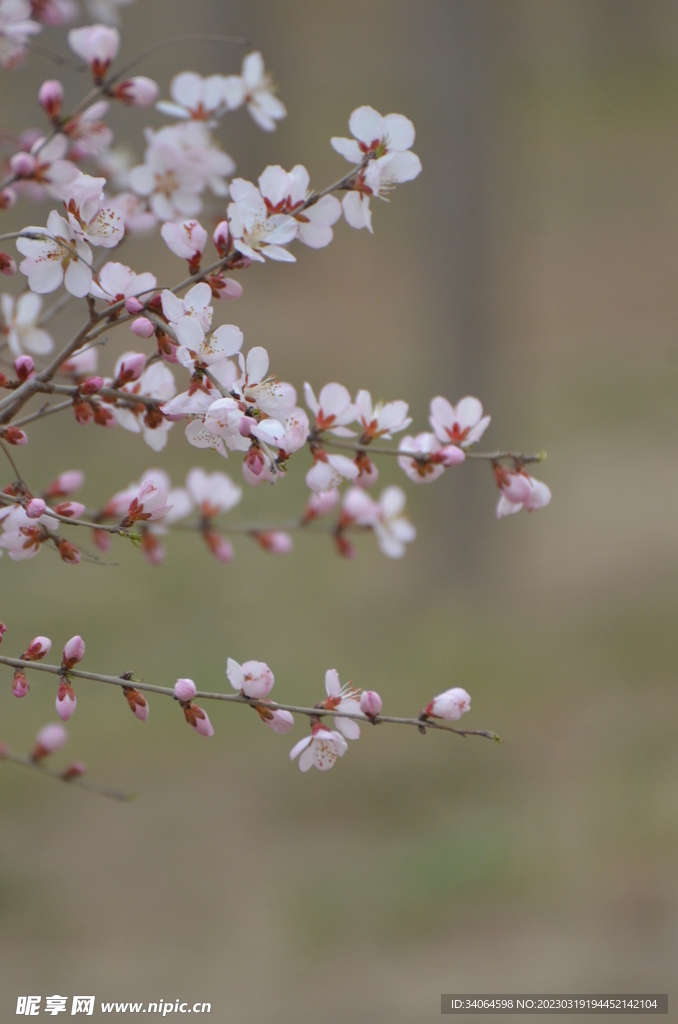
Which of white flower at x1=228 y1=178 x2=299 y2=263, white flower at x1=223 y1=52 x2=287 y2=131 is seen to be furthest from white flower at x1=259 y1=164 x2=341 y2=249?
white flower at x1=223 y1=52 x2=287 y2=131

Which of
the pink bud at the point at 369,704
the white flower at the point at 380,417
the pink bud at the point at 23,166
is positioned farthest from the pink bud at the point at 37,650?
the pink bud at the point at 23,166

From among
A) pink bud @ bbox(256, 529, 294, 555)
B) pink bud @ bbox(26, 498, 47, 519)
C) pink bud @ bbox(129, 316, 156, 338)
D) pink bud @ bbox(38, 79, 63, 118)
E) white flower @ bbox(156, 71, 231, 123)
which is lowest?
pink bud @ bbox(26, 498, 47, 519)

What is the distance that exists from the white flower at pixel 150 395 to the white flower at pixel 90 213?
28 centimetres

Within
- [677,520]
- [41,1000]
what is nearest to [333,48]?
[677,520]

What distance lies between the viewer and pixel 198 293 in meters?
1.24

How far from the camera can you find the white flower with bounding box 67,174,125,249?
1.22 metres

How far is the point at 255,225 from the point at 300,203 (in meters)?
0.09

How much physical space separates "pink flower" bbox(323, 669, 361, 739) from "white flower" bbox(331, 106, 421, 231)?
2.03 feet

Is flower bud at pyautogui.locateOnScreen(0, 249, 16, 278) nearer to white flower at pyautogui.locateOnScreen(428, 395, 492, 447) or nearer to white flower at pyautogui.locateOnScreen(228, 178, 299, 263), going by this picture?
white flower at pyautogui.locateOnScreen(228, 178, 299, 263)

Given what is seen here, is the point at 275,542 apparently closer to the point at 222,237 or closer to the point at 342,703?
the point at 342,703

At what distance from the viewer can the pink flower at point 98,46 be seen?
5.35 feet

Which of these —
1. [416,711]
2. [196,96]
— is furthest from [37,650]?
[416,711]

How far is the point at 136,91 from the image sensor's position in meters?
1.70

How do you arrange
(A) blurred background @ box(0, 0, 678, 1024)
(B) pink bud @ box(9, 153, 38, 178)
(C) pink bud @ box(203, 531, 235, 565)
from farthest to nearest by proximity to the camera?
(A) blurred background @ box(0, 0, 678, 1024)
(C) pink bud @ box(203, 531, 235, 565)
(B) pink bud @ box(9, 153, 38, 178)
